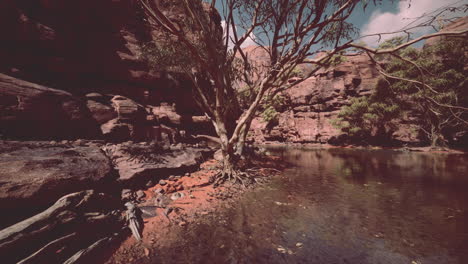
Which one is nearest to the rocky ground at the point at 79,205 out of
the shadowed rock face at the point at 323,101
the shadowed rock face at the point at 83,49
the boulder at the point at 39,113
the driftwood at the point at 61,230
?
the driftwood at the point at 61,230

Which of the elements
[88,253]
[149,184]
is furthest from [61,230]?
[149,184]

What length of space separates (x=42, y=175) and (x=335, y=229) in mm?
5721

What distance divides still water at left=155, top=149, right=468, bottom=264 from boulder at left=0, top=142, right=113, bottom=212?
2.17 meters

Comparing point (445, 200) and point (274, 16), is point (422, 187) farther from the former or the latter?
point (274, 16)

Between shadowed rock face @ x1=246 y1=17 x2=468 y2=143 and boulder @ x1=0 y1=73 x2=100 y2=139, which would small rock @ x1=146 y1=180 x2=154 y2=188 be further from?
shadowed rock face @ x1=246 y1=17 x2=468 y2=143

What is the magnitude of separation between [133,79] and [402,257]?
677 inches

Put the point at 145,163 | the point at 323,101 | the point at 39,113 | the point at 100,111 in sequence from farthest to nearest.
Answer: the point at 323,101 < the point at 100,111 < the point at 39,113 < the point at 145,163

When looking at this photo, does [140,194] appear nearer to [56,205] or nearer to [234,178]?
[56,205]

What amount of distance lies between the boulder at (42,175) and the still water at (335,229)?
2172 millimetres

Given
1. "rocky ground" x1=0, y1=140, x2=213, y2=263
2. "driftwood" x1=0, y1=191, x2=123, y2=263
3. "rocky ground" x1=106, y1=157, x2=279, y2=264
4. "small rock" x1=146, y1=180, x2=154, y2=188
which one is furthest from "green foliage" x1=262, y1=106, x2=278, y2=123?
"driftwood" x1=0, y1=191, x2=123, y2=263

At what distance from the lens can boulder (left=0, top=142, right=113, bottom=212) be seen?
8.39 ft

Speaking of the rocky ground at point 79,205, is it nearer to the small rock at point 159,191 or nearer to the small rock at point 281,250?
the small rock at point 159,191

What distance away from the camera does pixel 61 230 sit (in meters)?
2.54

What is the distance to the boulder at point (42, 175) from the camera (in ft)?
8.39
